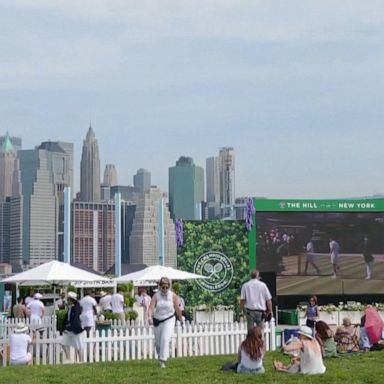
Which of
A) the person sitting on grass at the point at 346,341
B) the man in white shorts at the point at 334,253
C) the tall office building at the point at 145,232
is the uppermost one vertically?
the tall office building at the point at 145,232

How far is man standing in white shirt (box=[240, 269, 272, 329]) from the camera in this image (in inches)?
583

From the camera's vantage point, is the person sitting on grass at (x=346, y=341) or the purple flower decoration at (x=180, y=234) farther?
the purple flower decoration at (x=180, y=234)

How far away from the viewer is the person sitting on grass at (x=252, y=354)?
12.1 m

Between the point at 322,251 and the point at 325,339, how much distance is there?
71.8ft

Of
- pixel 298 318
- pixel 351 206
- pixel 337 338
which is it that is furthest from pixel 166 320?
pixel 351 206

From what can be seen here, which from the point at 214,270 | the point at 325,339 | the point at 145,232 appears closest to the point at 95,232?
the point at 145,232

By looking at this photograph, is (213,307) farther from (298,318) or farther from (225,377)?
(225,377)

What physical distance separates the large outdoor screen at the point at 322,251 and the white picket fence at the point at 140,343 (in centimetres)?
1819

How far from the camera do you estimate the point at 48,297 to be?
123 ft

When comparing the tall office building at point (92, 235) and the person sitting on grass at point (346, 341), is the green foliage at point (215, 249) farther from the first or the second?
the tall office building at point (92, 235)

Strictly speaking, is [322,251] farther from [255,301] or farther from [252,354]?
[252,354]

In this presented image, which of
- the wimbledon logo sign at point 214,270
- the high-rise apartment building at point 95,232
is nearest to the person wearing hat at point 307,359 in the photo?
the wimbledon logo sign at point 214,270

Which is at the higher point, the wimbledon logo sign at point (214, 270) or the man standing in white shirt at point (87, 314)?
the wimbledon logo sign at point (214, 270)

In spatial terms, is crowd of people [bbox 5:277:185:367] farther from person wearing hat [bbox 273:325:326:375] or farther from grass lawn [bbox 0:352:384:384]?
person wearing hat [bbox 273:325:326:375]
